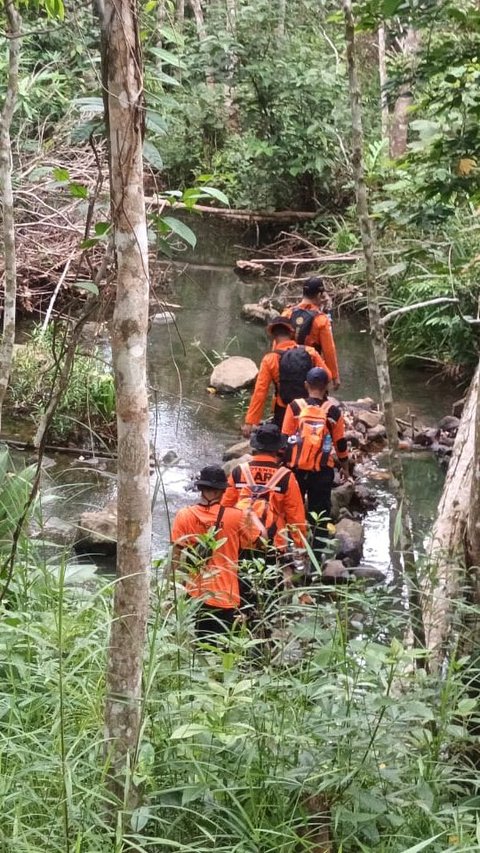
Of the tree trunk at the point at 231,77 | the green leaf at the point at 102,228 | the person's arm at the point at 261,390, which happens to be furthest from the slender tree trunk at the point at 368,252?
the tree trunk at the point at 231,77

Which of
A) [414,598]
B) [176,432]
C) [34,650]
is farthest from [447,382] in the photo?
[34,650]

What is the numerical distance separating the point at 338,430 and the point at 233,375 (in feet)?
12.9

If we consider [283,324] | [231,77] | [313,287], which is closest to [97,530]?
[283,324]

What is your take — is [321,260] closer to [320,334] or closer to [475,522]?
[320,334]

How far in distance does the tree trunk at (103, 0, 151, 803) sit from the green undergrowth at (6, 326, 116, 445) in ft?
18.9

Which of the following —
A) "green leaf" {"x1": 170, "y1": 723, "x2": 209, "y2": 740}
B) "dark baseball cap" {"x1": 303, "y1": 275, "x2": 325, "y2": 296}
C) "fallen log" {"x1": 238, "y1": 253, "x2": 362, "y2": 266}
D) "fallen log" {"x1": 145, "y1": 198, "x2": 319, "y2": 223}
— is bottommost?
"green leaf" {"x1": 170, "y1": 723, "x2": 209, "y2": 740}

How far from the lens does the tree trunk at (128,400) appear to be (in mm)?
2473

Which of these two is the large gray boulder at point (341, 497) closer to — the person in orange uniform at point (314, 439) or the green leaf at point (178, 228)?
the person in orange uniform at point (314, 439)

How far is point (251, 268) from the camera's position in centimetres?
1588

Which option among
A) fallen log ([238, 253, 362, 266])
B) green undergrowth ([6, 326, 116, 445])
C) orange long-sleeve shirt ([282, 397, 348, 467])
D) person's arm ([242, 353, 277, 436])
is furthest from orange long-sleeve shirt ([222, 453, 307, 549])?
fallen log ([238, 253, 362, 266])

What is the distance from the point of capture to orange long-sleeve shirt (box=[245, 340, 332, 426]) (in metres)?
7.71

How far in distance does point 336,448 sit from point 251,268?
8.97m

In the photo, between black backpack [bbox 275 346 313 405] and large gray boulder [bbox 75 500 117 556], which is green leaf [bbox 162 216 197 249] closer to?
→ large gray boulder [bbox 75 500 117 556]

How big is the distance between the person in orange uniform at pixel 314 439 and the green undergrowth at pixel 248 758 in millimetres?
3545
